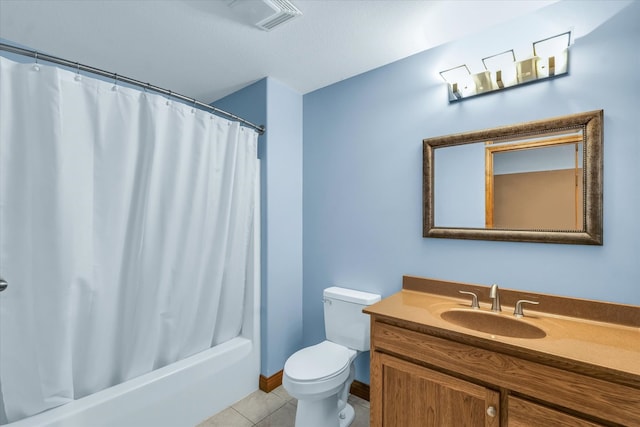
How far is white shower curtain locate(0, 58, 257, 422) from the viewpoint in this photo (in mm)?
1212

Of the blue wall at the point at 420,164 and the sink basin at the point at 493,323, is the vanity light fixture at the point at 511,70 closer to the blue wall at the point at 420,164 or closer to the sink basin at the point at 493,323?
the blue wall at the point at 420,164

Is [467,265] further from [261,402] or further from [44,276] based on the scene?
[44,276]

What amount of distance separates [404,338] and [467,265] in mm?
619

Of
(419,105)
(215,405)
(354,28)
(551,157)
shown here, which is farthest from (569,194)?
(215,405)

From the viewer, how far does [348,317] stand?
1.90m

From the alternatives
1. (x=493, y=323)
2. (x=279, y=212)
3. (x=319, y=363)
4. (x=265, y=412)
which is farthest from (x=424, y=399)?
(x=279, y=212)

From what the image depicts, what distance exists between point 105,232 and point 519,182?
2.16 meters

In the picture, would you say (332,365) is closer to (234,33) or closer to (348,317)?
(348,317)

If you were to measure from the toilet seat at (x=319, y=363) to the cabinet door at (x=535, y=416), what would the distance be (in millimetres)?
829

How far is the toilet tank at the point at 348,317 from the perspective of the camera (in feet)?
6.03

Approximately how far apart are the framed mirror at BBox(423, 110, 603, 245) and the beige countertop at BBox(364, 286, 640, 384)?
14.2 inches

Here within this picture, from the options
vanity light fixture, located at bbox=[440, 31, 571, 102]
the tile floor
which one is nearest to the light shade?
vanity light fixture, located at bbox=[440, 31, 571, 102]

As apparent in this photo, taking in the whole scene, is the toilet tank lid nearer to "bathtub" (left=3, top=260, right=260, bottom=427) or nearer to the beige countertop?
the beige countertop

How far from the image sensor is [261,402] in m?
1.99
